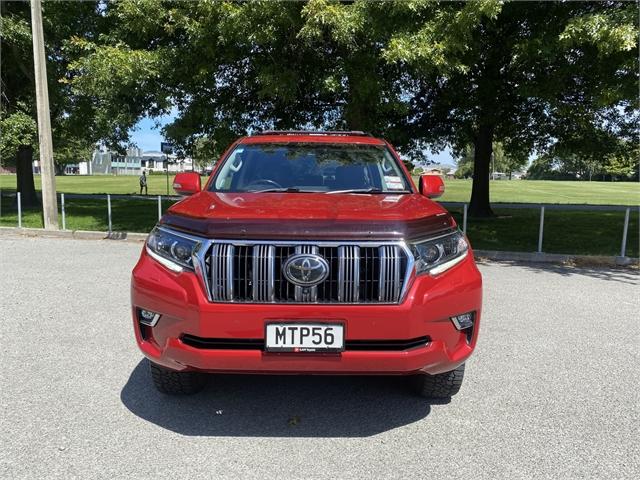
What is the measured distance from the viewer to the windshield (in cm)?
408

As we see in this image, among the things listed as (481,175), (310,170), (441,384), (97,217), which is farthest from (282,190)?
(481,175)

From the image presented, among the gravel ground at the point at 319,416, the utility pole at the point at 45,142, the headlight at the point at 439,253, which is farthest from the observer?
the utility pole at the point at 45,142

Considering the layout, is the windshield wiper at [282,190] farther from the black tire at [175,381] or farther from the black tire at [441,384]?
the black tire at [441,384]

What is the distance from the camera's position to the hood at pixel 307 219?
2826mm

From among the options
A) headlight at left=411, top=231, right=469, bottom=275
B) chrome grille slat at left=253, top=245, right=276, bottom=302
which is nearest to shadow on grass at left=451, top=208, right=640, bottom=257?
headlight at left=411, top=231, right=469, bottom=275

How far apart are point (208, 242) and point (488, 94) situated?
37.1 ft

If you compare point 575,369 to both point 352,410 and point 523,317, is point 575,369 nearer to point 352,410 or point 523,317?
point 523,317

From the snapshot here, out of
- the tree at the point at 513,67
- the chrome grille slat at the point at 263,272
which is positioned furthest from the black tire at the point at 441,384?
the tree at the point at 513,67

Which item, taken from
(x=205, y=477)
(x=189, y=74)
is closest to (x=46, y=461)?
(x=205, y=477)

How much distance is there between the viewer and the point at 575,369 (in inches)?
163

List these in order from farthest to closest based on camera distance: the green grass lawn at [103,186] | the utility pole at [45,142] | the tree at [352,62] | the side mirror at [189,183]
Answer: the green grass lawn at [103,186] → the utility pole at [45,142] → the tree at [352,62] → the side mirror at [189,183]

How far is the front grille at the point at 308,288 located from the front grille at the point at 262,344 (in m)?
0.21

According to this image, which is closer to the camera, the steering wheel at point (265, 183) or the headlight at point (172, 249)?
the headlight at point (172, 249)

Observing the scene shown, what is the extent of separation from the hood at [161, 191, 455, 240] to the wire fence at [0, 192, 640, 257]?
7.29 meters
